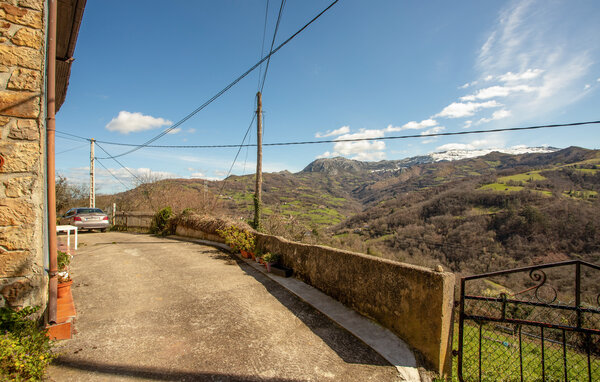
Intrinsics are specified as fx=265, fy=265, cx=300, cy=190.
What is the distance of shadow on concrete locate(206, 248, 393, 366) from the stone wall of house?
323cm

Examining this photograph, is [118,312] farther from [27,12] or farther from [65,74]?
→ [65,74]

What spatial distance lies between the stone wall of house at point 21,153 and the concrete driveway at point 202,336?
0.93 m

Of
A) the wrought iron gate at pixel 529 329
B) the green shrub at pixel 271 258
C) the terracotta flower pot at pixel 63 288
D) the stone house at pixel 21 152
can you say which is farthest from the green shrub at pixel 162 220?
the wrought iron gate at pixel 529 329

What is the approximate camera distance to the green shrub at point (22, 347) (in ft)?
7.02

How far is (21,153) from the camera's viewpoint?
2.74 meters

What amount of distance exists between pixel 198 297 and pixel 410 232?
53051 millimetres

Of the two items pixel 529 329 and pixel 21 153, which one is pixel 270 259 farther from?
pixel 529 329

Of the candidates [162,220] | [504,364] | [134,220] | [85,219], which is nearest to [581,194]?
[504,364]

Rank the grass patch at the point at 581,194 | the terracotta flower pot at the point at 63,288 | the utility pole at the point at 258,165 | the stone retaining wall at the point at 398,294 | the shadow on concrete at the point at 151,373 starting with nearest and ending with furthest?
1. the shadow on concrete at the point at 151,373
2. the stone retaining wall at the point at 398,294
3. the terracotta flower pot at the point at 63,288
4. the utility pole at the point at 258,165
5. the grass patch at the point at 581,194

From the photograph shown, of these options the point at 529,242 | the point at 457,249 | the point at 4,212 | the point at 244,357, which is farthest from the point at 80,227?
the point at 529,242

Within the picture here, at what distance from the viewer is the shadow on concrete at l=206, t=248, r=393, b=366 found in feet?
10.0

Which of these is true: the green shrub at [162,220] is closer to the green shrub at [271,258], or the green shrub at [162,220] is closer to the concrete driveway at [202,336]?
the concrete driveway at [202,336]

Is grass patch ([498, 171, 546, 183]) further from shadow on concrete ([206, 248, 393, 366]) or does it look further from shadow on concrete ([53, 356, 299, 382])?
shadow on concrete ([53, 356, 299, 382])

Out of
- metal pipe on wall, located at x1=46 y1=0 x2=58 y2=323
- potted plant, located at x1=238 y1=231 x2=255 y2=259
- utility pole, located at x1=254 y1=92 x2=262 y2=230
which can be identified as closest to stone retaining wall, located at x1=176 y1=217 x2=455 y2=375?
potted plant, located at x1=238 y1=231 x2=255 y2=259
